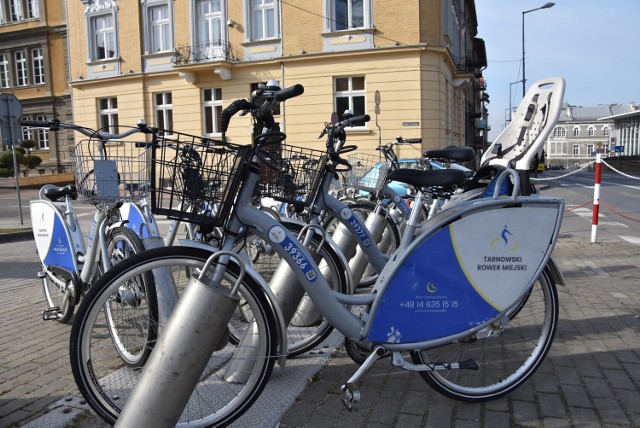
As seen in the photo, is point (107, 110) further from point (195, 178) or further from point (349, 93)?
point (195, 178)

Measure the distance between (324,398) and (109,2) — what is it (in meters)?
26.0

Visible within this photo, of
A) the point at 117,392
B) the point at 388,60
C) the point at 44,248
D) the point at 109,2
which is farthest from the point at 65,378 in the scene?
the point at 109,2

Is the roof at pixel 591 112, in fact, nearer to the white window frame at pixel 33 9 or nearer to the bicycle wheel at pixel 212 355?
the white window frame at pixel 33 9

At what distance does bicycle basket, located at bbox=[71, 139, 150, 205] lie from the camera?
3.31 meters

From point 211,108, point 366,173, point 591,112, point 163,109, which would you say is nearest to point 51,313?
point 366,173

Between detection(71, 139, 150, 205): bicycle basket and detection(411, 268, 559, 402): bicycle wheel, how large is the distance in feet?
6.52

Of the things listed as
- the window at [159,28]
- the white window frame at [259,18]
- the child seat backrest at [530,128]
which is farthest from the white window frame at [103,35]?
the child seat backrest at [530,128]

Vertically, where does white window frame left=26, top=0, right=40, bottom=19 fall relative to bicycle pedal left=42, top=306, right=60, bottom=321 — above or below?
above

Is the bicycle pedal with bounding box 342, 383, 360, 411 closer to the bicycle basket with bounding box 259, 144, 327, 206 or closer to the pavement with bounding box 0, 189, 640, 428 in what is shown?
the pavement with bounding box 0, 189, 640, 428

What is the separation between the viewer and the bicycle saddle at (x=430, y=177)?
278 centimetres

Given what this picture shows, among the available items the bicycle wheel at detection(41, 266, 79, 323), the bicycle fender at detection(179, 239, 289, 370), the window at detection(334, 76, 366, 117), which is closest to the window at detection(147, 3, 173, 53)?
the window at detection(334, 76, 366, 117)

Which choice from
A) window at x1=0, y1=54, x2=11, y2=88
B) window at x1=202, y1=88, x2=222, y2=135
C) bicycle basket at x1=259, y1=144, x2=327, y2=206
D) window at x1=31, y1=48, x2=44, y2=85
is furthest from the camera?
window at x1=0, y1=54, x2=11, y2=88

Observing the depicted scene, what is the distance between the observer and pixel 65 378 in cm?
321

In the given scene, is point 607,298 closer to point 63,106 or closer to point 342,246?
point 342,246
